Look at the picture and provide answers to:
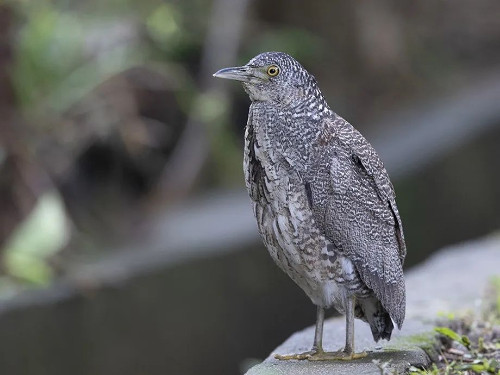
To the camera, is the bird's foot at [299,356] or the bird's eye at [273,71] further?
the bird's foot at [299,356]

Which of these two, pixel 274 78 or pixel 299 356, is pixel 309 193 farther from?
pixel 299 356

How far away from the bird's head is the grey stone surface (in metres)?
1.36

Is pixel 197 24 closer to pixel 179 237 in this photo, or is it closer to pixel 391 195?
pixel 179 237

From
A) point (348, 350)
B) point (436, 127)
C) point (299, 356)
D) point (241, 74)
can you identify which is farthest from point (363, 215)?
point (436, 127)

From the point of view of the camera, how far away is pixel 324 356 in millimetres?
4879

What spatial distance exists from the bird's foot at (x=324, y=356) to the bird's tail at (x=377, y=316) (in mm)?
213

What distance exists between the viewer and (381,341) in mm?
5387

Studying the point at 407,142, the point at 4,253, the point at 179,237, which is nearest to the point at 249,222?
the point at 179,237

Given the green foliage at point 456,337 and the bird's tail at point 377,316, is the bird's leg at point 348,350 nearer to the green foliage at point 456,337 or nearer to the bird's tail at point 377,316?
the bird's tail at point 377,316

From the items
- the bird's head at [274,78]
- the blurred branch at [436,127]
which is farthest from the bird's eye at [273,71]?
the blurred branch at [436,127]

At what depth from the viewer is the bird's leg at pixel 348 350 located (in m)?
4.84

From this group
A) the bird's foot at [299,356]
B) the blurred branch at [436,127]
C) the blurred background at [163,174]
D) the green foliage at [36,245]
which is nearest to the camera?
the bird's foot at [299,356]

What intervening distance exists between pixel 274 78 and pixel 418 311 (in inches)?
82.7

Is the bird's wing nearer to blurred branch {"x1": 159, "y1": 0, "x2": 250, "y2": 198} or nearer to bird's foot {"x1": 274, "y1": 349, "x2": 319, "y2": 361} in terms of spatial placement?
bird's foot {"x1": 274, "y1": 349, "x2": 319, "y2": 361}
